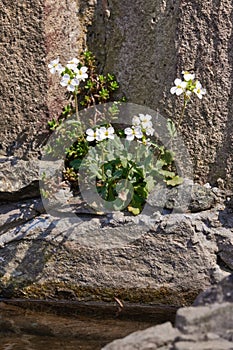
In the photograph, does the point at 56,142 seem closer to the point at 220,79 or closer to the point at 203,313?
the point at 220,79

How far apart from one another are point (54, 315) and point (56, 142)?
924 mm

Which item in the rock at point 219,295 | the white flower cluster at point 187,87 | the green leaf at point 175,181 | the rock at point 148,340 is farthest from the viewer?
the green leaf at point 175,181

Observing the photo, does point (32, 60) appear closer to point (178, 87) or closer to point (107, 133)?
point (107, 133)

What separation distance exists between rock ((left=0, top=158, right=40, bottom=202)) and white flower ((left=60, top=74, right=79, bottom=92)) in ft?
1.55

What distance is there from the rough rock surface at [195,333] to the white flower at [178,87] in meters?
1.49

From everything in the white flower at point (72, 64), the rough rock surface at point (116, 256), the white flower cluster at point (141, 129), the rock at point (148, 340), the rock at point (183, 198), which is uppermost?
the white flower at point (72, 64)

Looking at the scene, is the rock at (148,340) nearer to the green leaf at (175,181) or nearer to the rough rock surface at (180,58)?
the green leaf at (175,181)

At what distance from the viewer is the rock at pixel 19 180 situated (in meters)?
4.28

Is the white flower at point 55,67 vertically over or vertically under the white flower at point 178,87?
over

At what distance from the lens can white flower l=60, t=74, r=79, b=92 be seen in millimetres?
4105

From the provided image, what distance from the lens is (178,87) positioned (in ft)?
13.4

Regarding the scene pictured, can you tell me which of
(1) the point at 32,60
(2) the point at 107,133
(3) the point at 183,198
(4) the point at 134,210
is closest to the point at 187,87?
(2) the point at 107,133

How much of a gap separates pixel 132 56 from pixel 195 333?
198cm

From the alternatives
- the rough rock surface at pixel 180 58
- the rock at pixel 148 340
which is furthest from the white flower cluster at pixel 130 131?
the rock at pixel 148 340
